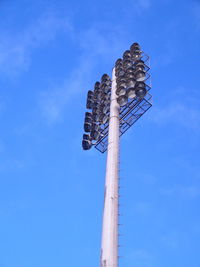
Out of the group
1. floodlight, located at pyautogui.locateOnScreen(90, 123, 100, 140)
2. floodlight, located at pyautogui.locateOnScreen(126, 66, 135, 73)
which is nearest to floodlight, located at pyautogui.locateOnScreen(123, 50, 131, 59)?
floodlight, located at pyautogui.locateOnScreen(126, 66, 135, 73)

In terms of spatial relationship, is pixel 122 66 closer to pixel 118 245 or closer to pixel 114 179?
pixel 114 179

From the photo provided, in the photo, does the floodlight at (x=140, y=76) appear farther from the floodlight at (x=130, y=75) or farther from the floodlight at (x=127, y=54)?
the floodlight at (x=127, y=54)

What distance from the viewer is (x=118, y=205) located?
43.6 ft

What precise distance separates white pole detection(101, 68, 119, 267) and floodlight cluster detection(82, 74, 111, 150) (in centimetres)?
251

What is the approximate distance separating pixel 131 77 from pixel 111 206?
8.49 m

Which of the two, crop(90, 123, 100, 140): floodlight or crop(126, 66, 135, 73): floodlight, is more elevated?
crop(126, 66, 135, 73): floodlight

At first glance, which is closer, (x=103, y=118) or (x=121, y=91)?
(x=121, y=91)

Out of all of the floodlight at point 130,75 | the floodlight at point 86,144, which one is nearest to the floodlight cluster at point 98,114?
the floodlight at point 86,144

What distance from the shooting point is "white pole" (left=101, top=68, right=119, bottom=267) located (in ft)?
38.4

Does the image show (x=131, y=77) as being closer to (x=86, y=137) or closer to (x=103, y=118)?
(x=103, y=118)

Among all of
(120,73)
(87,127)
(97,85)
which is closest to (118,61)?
(120,73)

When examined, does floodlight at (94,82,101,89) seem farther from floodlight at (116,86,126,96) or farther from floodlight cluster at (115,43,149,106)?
Result: floodlight at (116,86,126,96)

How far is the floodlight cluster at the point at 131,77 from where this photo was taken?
60.3ft

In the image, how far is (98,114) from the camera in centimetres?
2014
